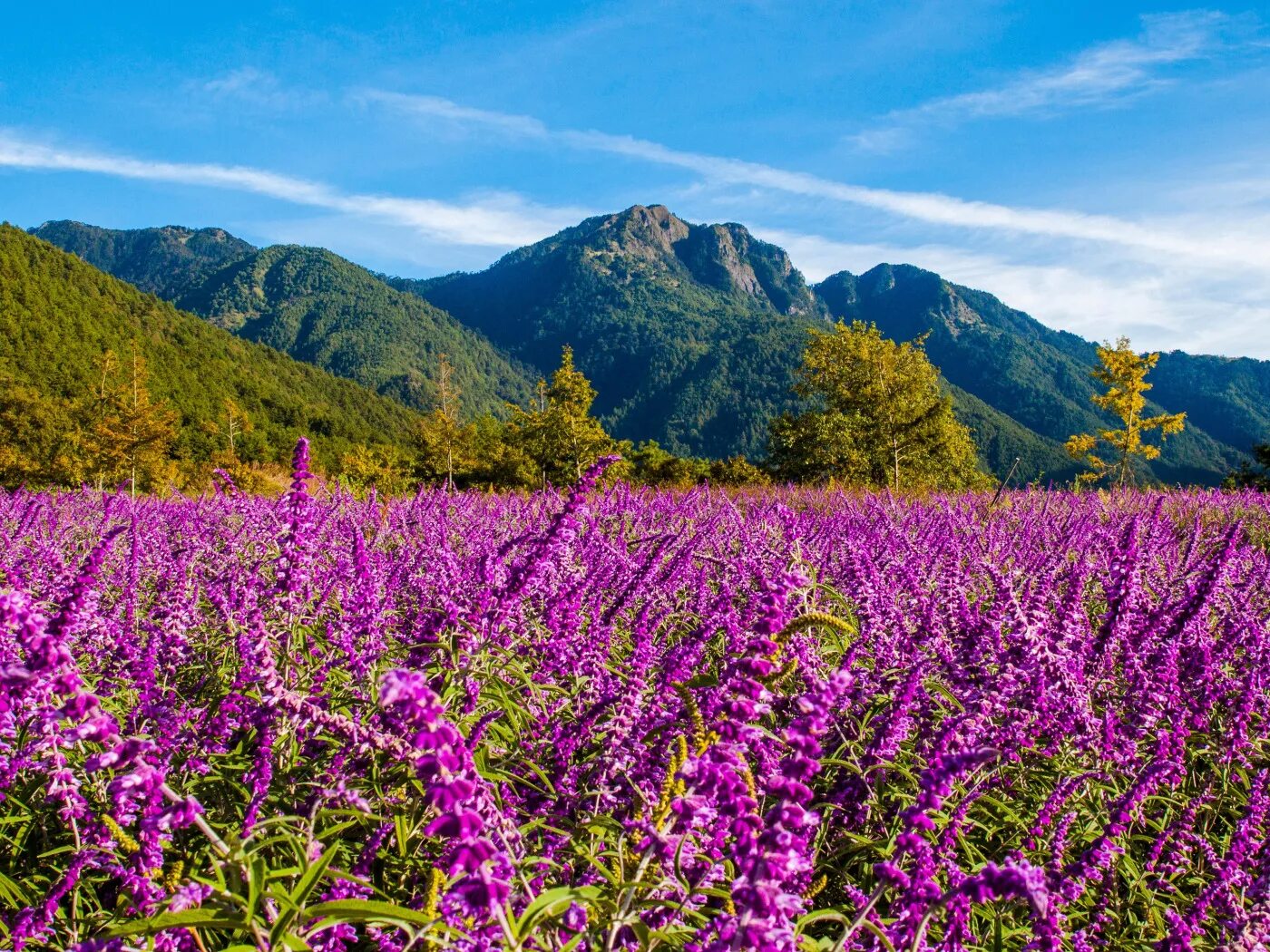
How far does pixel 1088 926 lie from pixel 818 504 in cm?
1164

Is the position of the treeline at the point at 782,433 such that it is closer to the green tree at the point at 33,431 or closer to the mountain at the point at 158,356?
the green tree at the point at 33,431

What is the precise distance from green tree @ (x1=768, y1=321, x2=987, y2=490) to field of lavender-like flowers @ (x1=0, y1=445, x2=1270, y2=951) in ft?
129

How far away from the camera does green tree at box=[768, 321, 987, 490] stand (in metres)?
43.5

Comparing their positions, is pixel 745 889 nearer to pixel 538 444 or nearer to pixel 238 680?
pixel 238 680

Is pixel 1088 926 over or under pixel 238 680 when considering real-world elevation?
under

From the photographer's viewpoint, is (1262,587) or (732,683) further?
(1262,587)

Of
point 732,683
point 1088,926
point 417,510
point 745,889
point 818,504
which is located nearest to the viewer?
point 745,889

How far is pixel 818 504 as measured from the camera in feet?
46.9

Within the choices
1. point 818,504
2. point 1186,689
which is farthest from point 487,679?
point 818,504

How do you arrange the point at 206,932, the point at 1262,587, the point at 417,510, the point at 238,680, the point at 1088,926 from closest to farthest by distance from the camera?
the point at 206,932
the point at 1088,926
the point at 238,680
the point at 1262,587
the point at 417,510

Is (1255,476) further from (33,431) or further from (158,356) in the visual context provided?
(158,356)

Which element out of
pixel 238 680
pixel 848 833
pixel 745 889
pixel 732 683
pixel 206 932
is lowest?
pixel 206 932

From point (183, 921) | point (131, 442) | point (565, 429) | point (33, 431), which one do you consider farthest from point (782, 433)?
point (183, 921)

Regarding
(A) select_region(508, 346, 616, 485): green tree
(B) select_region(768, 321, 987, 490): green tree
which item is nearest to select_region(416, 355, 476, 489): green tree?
(A) select_region(508, 346, 616, 485): green tree
